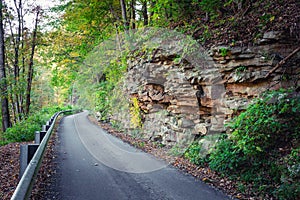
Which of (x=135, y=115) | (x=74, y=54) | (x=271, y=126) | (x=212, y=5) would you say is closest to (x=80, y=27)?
(x=74, y=54)

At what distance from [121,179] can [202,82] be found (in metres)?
4.38

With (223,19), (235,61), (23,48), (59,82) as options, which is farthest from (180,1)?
(59,82)

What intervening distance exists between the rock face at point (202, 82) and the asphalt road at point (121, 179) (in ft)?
6.67

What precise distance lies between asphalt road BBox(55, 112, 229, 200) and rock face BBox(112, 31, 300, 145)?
2.03 meters

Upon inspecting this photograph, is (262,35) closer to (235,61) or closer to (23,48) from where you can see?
(235,61)

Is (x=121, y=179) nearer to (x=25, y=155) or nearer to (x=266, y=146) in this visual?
(x=25, y=155)

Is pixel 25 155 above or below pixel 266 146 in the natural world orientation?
above

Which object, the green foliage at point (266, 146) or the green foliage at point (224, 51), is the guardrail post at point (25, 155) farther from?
the green foliage at point (224, 51)

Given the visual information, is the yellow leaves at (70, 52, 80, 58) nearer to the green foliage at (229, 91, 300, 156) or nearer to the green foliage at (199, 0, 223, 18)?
the green foliage at (199, 0, 223, 18)

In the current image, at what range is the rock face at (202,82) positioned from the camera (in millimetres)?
6551

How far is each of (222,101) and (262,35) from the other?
2246 millimetres

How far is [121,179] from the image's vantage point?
5.60m

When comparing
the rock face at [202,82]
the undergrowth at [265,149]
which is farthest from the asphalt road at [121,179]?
the rock face at [202,82]

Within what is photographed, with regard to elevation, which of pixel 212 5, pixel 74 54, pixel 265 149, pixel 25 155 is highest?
pixel 74 54
